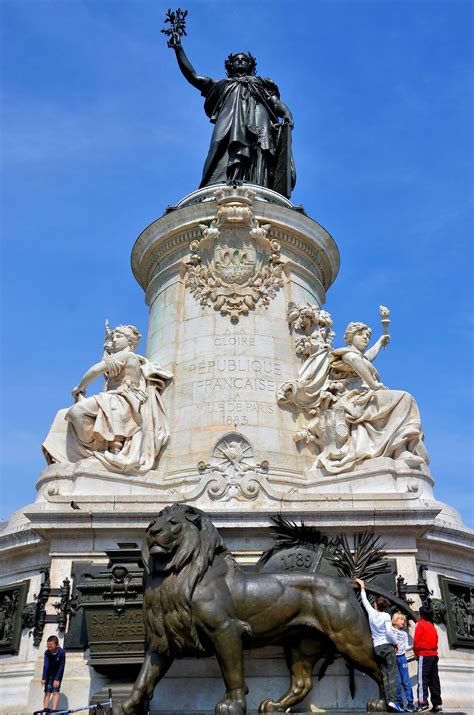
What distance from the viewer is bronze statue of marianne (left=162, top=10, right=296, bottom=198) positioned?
20.3 metres

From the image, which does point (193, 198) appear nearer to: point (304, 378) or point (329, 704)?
point (304, 378)

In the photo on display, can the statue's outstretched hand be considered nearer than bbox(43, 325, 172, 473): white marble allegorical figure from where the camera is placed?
No

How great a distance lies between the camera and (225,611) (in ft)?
30.3

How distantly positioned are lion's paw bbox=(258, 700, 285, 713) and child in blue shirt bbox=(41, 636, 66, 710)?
293 cm

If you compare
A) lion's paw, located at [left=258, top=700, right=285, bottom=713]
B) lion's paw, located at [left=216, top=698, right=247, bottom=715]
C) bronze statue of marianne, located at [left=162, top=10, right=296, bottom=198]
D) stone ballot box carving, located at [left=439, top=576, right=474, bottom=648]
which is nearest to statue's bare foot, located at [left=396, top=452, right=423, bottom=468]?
stone ballot box carving, located at [left=439, top=576, right=474, bottom=648]

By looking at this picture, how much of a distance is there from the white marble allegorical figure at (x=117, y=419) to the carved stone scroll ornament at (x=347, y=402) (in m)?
2.79

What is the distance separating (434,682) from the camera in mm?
9773

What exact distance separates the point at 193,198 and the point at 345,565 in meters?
10.9

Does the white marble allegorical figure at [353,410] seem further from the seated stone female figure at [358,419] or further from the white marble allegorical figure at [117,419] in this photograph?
the white marble allegorical figure at [117,419]

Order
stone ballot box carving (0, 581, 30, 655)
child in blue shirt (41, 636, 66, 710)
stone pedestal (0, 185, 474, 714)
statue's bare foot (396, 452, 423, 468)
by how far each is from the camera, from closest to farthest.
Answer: child in blue shirt (41, 636, 66, 710)
stone pedestal (0, 185, 474, 714)
stone ballot box carving (0, 581, 30, 655)
statue's bare foot (396, 452, 423, 468)

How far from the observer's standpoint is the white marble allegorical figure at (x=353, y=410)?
13.8 meters

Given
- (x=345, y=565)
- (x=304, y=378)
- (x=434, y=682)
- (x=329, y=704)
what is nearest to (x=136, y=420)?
(x=304, y=378)

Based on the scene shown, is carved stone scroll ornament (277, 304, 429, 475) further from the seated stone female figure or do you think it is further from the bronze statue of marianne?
the bronze statue of marianne

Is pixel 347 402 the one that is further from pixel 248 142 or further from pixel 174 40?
pixel 174 40
